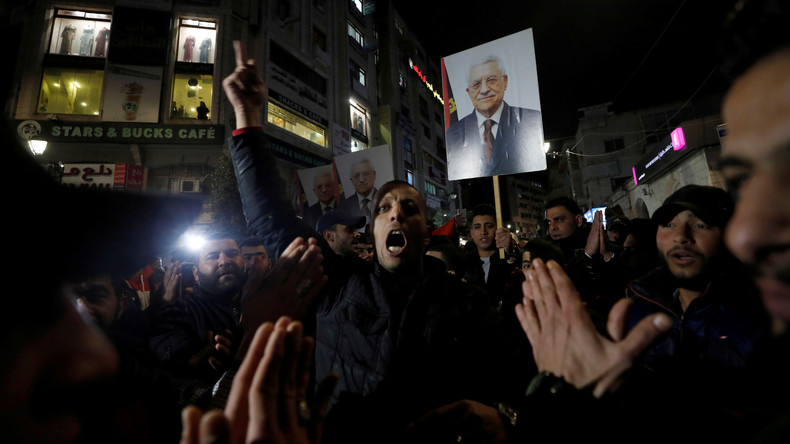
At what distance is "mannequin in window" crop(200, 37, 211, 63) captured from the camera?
643 inches

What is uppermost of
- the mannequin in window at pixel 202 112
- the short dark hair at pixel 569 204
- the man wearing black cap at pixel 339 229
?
the mannequin in window at pixel 202 112

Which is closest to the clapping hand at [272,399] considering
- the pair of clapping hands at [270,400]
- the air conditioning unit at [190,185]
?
the pair of clapping hands at [270,400]

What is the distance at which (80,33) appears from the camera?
49.6 ft

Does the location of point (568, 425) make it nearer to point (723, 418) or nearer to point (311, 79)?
point (723, 418)

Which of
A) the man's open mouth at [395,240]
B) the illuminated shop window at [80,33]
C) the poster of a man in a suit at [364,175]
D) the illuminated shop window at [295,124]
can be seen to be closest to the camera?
the man's open mouth at [395,240]

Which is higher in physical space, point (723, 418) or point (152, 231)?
point (152, 231)

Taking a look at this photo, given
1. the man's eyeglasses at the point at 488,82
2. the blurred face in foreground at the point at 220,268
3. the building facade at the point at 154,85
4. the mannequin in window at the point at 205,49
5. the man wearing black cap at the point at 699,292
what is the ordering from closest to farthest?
the man wearing black cap at the point at 699,292 → the blurred face in foreground at the point at 220,268 → the man's eyeglasses at the point at 488,82 → the building facade at the point at 154,85 → the mannequin in window at the point at 205,49

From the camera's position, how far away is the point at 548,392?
120 centimetres

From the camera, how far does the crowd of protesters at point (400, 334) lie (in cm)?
84

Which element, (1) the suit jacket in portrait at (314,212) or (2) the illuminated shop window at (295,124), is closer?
(1) the suit jacket in portrait at (314,212)

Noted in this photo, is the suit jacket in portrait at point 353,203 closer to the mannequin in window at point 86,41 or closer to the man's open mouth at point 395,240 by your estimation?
the man's open mouth at point 395,240

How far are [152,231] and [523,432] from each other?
1852mm

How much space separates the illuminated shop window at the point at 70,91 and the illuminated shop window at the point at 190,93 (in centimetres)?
324


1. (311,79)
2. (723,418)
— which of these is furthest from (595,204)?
(723,418)
